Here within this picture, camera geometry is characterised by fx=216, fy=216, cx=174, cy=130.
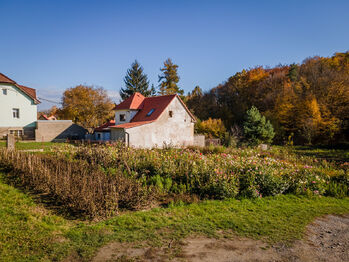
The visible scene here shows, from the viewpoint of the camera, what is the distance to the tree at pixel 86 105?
3625 cm

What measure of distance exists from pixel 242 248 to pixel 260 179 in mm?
3708

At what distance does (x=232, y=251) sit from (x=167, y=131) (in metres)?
19.0

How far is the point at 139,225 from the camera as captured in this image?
505 centimetres

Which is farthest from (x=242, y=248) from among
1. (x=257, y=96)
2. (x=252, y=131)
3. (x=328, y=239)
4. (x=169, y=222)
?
(x=257, y=96)

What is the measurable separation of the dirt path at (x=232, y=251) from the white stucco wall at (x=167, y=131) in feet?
48.6

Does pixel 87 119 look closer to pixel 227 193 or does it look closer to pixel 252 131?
pixel 252 131

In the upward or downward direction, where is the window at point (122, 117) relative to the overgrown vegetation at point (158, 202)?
upward

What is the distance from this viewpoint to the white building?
27.1 m

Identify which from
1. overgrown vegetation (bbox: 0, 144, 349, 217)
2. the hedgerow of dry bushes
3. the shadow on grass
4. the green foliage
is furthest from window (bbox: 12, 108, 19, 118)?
the shadow on grass

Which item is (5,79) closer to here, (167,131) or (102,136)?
(102,136)

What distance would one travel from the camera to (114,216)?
552 centimetres

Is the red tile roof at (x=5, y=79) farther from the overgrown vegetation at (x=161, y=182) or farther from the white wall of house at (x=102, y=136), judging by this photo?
the overgrown vegetation at (x=161, y=182)

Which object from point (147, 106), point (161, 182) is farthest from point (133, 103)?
point (161, 182)

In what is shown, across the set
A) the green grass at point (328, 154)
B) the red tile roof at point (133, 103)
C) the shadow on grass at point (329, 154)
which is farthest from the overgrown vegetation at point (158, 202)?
A: the red tile roof at point (133, 103)
